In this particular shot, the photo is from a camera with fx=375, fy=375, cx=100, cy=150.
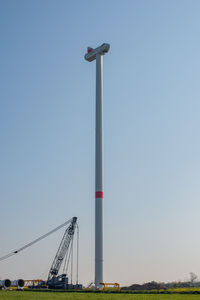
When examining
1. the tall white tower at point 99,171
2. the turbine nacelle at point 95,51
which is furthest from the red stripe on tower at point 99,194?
the turbine nacelle at point 95,51

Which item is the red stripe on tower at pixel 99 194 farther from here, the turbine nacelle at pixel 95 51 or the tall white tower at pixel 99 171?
the turbine nacelle at pixel 95 51

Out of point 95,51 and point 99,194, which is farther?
point 95,51

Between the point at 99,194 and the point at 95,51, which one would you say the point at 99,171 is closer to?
the point at 99,194

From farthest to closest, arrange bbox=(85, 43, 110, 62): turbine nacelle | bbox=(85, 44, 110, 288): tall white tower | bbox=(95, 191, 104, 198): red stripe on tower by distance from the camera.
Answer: bbox=(85, 43, 110, 62): turbine nacelle → bbox=(95, 191, 104, 198): red stripe on tower → bbox=(85, 44, 110, 288): tall white tower

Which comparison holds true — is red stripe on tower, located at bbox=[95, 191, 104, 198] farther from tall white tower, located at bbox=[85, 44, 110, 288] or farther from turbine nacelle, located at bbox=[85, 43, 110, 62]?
turbine nacelle, located at bbox=[85, 43, 110, 62]

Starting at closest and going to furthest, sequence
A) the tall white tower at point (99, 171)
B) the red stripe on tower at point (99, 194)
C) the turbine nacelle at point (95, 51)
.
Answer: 1. the tall white tower at point (99, 171)
2. the red stripe on tower at point (99, 194)
3. the turbine nacelle at point (95, 51)

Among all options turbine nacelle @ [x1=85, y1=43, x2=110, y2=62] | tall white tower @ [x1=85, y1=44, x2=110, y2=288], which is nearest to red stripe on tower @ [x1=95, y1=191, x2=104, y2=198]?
tall white tower @ [x1=85, y1=44, x2=110, y2=288]

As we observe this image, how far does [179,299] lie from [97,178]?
40954mm

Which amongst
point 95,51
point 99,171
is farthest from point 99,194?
point 95,51

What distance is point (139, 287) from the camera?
6081 cm

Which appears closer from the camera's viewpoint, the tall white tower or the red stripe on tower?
the tall white tower

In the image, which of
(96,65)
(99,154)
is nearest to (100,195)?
(99,154)

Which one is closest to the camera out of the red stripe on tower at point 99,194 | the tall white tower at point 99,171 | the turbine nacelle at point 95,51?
the tall white tower at point 99,171

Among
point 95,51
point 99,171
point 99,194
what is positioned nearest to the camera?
point 99,194
